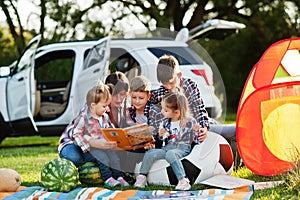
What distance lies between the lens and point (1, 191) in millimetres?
4676

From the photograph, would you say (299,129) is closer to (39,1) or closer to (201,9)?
(39,1)

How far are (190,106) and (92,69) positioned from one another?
363 cm

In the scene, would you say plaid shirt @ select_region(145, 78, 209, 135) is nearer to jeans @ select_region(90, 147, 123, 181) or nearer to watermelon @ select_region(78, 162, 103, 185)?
jeans @ select_region(90, 147, 123, 181)

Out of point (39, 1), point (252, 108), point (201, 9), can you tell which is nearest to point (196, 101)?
point (252, 108)

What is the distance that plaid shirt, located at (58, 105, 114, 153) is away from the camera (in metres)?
5.10

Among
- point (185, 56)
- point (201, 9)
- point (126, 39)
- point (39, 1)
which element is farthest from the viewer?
point (201, 9)

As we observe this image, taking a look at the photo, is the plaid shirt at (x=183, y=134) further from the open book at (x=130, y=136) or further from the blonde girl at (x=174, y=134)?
the open book at (x=130, y=136)

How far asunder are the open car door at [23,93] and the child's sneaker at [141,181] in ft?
11.9

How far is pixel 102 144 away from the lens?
16.5 ft

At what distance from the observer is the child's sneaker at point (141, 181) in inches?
192

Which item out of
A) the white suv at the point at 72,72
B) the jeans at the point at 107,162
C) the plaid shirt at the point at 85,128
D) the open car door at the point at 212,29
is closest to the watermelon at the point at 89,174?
the jeans at the point at 107,162

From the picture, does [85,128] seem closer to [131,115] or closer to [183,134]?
[131,115]

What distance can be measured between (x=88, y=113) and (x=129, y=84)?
429mm

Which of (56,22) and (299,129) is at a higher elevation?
(56,22)
